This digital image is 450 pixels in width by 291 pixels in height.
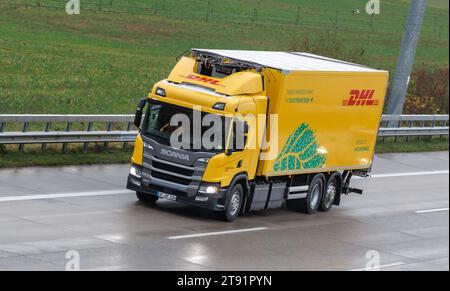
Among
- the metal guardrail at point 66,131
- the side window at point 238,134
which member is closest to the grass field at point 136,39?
the metal guardrail at point 66,131

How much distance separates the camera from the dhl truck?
21906 mm

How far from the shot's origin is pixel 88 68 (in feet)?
127

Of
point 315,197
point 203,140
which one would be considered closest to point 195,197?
point 203,140

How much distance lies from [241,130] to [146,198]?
8.69ft

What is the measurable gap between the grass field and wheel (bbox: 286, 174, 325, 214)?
9.31 m

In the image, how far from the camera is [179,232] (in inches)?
809

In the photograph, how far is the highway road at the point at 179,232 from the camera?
58.6ft

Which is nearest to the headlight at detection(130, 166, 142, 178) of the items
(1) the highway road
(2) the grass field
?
(1) the highway road

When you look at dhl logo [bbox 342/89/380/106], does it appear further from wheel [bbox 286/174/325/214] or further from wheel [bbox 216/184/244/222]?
wheel [bbox 216/184/244/222]
